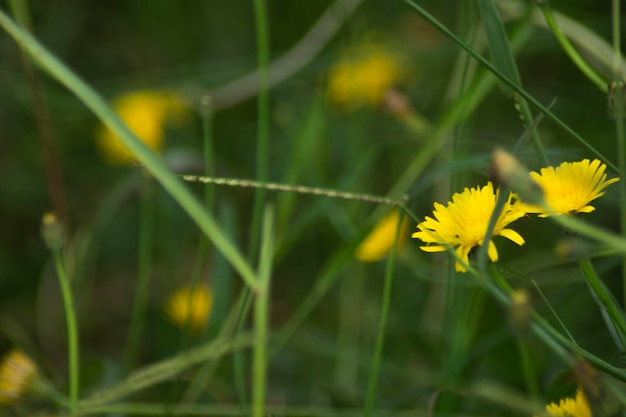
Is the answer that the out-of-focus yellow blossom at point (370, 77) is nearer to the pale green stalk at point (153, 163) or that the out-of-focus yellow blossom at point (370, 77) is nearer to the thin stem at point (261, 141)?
the thin stem at point (261, 141)

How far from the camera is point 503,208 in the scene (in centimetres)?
48

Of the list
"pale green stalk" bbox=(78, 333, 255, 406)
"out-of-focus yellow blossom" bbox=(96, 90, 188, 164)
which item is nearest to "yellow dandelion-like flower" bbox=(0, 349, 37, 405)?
"pale green stalk" bbox=(78, 333, 255, 406)

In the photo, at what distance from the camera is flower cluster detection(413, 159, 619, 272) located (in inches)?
18.3

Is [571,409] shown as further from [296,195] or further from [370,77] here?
[370,77]

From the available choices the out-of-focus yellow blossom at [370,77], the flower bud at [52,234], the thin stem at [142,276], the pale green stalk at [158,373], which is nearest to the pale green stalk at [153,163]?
the flower bud at [52,234]

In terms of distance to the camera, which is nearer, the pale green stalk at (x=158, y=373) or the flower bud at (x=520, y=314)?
the flower bud at (x=520, y=314)

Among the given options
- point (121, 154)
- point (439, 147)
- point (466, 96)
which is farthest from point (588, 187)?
point (121, 154)

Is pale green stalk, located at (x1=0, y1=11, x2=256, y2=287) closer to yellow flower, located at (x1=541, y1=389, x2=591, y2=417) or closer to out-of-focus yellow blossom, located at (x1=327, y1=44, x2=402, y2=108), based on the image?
yellow flower, located at (x1=541, y1=389, x2=591, y2=417)

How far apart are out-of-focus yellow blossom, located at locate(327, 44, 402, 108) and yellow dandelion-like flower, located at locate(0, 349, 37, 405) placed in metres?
0.72

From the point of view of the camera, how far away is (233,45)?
169 centimetres

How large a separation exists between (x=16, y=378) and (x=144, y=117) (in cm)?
78

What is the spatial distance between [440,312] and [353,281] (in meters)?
0.11

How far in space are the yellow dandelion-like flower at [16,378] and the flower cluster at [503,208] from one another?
1.34 feet

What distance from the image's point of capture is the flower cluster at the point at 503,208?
0.46m
